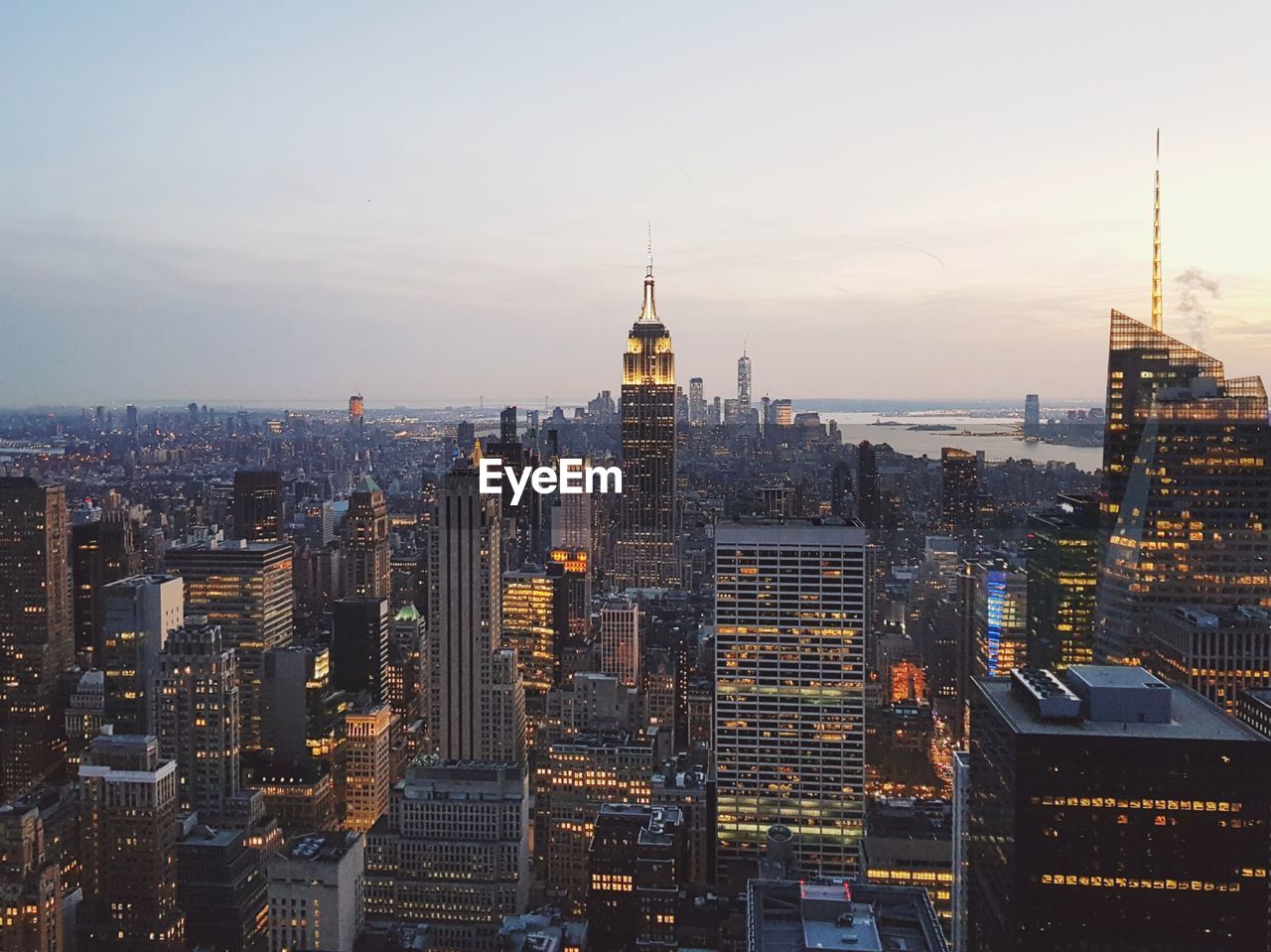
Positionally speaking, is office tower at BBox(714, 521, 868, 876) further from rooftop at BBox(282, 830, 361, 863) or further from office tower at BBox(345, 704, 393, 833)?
office tower at BBox(345, 704, 393, 833)

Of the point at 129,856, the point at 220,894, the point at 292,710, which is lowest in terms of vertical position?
the point at 220,894

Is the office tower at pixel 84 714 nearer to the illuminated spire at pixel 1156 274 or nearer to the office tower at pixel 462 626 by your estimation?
the office tower at pixel 462 626

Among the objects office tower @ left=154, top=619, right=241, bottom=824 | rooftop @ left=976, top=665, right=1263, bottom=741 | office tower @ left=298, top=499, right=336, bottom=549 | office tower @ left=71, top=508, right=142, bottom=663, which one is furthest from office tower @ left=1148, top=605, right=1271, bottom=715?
office tower @ left=71, top=508, right=142, bottom=663

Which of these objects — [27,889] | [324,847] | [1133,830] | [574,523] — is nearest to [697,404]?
[574,523]

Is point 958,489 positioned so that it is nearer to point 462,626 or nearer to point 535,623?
point 462,626

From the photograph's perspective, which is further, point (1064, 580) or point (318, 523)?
point (318, 523)

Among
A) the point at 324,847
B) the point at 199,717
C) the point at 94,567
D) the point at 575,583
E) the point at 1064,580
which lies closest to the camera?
the point at 1064,580
